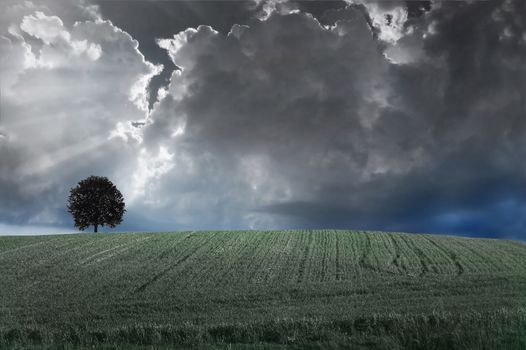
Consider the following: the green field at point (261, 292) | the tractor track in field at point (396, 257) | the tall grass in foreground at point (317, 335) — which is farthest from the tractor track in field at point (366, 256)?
the tall grass in foreground at point (317, 335)

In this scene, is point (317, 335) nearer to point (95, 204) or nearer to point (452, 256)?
point (452, 256)

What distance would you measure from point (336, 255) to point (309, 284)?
11265 mm

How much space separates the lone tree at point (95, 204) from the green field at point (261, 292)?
20.0m

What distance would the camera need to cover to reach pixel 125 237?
56125mm

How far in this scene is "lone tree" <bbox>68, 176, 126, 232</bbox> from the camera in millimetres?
76062

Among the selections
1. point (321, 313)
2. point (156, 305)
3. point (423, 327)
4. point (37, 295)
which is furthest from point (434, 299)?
point (37, 295)

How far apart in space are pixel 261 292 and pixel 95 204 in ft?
176

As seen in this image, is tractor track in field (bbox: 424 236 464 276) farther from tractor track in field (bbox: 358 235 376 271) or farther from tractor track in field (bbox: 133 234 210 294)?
tractor track in field (bbox: 133 234 210 294)

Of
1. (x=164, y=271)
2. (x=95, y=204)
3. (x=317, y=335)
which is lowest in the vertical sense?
(x=317, y=335)

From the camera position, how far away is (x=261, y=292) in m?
28.6

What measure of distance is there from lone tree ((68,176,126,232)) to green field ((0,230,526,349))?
789 inches

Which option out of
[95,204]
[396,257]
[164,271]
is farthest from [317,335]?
[95,204]

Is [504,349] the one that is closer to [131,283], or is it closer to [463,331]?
[463,331]

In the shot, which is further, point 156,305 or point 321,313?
point 156,305
